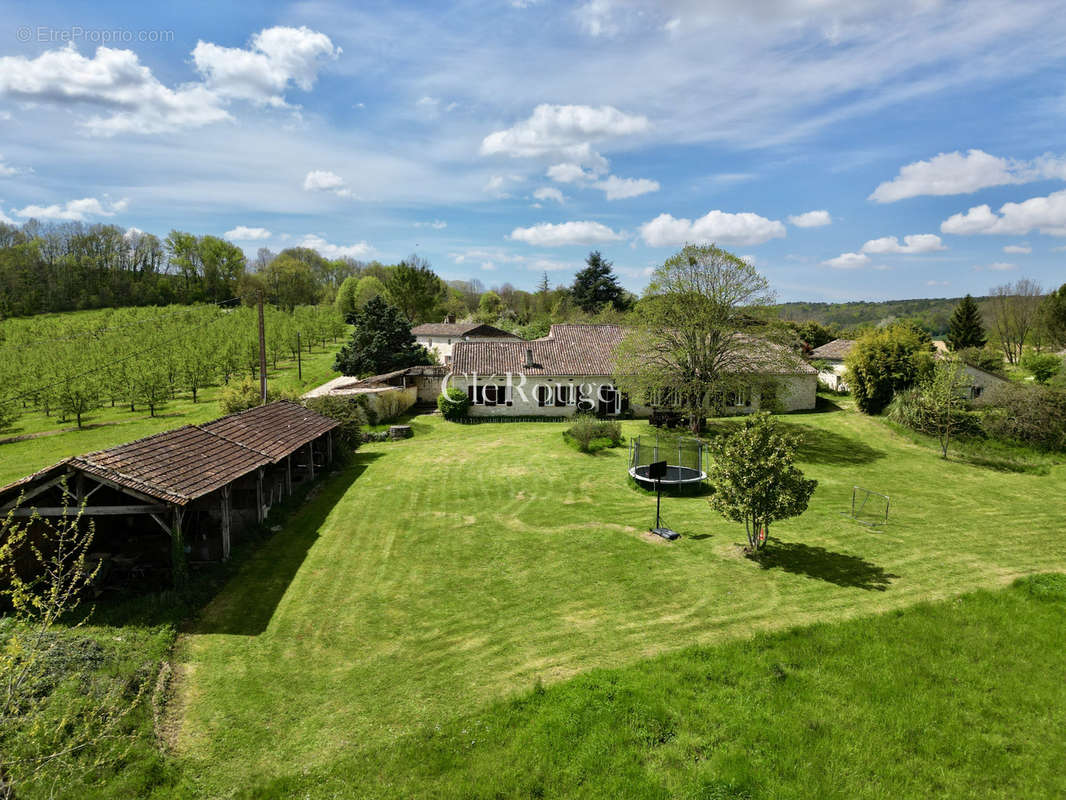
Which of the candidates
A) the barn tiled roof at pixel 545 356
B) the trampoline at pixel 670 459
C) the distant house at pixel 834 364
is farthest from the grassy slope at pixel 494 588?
the distant house at pixel 834 364

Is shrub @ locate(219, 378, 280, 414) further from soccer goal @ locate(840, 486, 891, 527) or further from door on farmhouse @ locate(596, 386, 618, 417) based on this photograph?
soccer goal @ locate(840, 486, 891, 527)

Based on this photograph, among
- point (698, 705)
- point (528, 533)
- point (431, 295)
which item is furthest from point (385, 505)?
point (431, 295)

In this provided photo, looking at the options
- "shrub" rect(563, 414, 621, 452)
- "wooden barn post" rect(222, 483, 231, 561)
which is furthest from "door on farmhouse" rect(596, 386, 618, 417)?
"wooden barn post" rect(222, 483, 231, 561)

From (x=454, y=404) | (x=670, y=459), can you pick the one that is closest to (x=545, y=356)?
(x=454, y=404)

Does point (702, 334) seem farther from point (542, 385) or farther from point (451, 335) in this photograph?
point (451, 335)

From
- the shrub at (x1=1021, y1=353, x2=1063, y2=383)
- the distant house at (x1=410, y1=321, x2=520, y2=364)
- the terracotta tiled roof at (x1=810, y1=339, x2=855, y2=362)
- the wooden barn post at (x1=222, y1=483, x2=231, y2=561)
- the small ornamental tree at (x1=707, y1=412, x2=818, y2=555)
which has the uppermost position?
the distant house at (x1=410, y1=321, x2=520, y2=364)

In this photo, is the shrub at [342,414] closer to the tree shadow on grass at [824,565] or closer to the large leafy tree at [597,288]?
the tree shadow on grass at [824,565]
